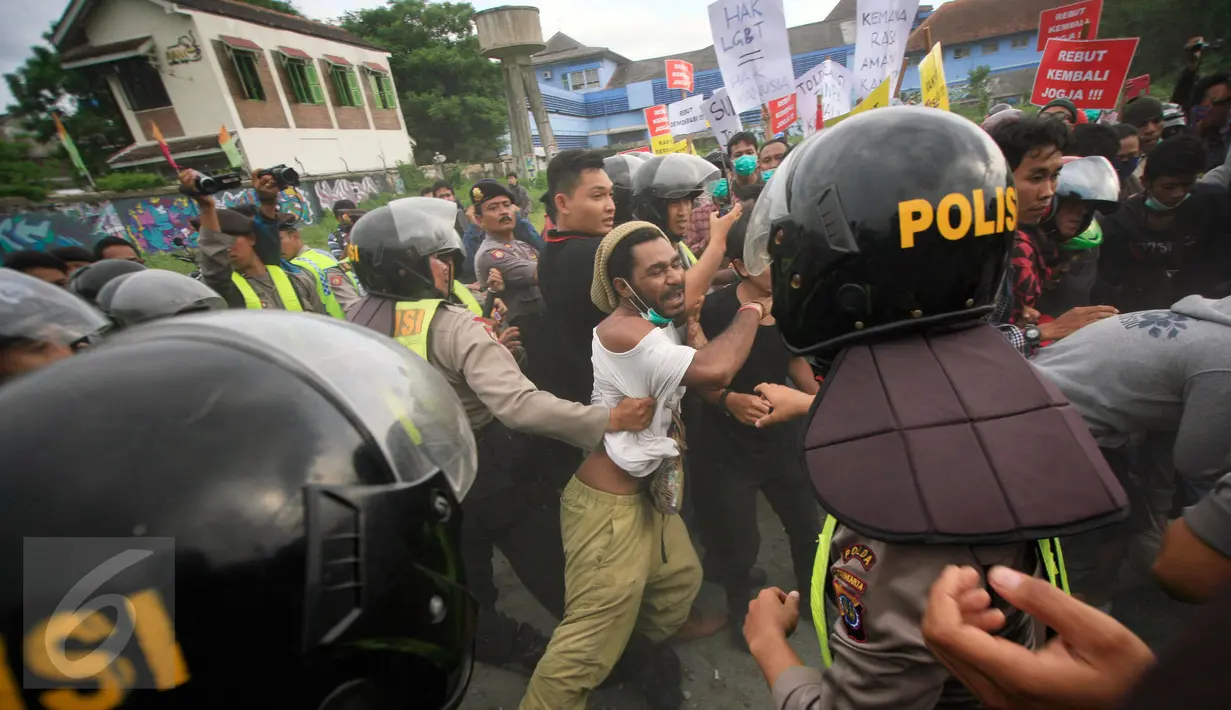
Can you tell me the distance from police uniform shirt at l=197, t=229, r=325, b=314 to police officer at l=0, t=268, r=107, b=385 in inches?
62.9

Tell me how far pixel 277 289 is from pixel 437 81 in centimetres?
3609

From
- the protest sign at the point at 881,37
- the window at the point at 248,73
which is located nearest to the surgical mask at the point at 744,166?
the protest sign at the point at 881,37

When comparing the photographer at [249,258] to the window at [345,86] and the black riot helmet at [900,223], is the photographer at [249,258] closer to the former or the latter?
the black riot helmet at [900,223]

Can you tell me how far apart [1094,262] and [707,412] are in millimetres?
2453

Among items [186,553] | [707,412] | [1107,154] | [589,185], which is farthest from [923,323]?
[1107,154]

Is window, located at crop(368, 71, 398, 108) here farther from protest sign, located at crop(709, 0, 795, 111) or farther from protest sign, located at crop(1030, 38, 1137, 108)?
protest sign, located at crop(1030, 38, 1137, 108)

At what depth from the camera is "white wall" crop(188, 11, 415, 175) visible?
2200 centimetres

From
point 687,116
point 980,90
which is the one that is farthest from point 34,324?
point 980,90

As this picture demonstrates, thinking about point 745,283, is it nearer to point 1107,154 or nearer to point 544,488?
point 544,488

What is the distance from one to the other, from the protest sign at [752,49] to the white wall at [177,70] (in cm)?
2289

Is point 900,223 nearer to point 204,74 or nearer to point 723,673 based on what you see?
point 723,673

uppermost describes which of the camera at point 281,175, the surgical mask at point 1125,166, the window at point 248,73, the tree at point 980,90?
the window at point 248,73

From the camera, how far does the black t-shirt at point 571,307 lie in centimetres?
296

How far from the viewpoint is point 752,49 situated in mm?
6395
